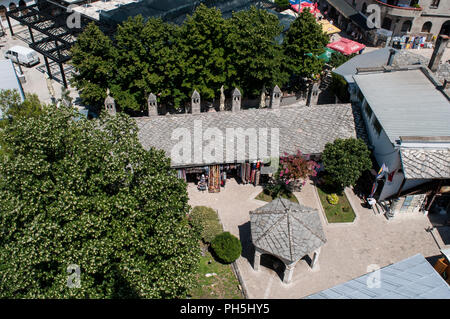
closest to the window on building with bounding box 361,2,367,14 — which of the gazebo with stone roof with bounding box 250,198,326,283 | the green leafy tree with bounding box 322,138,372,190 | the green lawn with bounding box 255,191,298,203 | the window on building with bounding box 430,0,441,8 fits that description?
the window on building with bounding box 430,0,441,8

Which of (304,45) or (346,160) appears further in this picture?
(304,45)

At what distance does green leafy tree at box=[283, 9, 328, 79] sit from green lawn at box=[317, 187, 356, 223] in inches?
697

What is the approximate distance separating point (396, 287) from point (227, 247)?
13.9 metres

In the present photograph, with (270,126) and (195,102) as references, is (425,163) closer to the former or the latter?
Answer: (270,126)

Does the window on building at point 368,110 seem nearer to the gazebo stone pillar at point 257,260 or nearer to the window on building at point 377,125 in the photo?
the window on building at point 377,125

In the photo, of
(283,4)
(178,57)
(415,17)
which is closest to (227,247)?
(178,57)

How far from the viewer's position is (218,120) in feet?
139

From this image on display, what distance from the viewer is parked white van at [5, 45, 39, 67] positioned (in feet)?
199

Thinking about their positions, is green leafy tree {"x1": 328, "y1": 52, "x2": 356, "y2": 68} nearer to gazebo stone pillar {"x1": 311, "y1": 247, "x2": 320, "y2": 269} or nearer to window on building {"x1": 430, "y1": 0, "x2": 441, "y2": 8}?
window on building {"x1": 430, "y1": 0, "x2": 441, "y2": 8}

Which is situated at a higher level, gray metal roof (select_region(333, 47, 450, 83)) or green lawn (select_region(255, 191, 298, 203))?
gray metal roof (select_region(333, 47, 450, 83))

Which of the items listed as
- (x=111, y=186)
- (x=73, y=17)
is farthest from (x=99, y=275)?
(x=73, y=17)

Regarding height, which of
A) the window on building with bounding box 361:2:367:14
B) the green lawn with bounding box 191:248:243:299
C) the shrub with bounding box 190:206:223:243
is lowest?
A: the green lawn with bounding box 191:248:243:299

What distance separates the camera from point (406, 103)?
133ft
